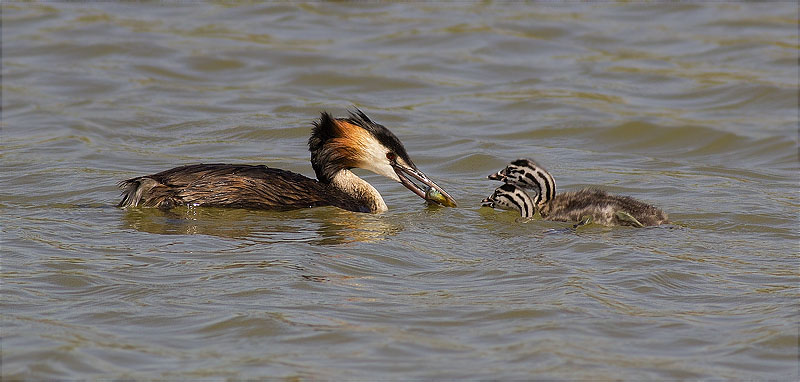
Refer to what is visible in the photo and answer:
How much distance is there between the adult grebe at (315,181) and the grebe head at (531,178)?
49cm

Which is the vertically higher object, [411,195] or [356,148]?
[356,148]

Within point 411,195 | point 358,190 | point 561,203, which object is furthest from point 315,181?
point 561,203

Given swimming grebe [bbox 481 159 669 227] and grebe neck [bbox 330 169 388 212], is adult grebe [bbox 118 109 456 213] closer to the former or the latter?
grebe neck [bbox 330 169 388 212]

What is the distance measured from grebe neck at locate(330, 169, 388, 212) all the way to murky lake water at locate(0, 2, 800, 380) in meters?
0.12

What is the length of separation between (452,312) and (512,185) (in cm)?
274

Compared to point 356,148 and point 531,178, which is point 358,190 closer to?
point 356,148

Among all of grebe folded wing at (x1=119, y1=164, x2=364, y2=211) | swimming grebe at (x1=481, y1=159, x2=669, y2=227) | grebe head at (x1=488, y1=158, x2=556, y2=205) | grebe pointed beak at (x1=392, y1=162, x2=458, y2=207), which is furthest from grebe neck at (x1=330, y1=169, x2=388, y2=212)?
grebe head at (x1=488, y1=158, x2=556, y2=205)

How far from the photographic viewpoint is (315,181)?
9.43 meters

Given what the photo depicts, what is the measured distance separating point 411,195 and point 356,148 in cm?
90

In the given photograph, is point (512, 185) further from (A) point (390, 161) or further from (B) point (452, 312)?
(B) point (452, 312)

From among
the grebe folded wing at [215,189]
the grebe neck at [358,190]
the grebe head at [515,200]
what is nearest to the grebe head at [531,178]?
the grebe head at [515,200]

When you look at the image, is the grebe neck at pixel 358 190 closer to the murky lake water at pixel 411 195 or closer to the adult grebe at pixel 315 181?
the adult grebe at pixel 315 181

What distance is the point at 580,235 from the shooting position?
8.40 m

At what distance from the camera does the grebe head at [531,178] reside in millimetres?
9156
